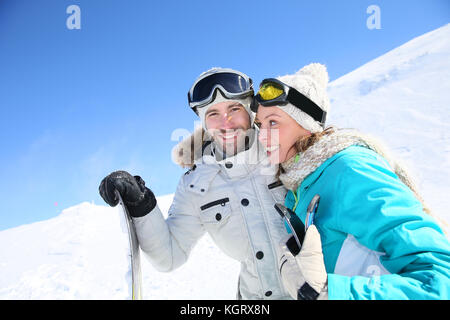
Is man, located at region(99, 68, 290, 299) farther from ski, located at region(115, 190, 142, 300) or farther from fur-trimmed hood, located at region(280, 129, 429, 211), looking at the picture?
fur-trimmed hood, located at region(280, 129, 429, 211)

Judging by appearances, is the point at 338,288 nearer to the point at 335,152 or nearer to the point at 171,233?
the point at 335,152

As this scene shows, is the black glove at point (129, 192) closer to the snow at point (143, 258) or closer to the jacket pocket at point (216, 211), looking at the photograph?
the snow at point (143, 258)

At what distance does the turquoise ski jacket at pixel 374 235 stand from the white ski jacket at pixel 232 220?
2.33ft

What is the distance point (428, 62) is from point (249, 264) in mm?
32254

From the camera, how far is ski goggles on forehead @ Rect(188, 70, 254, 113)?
2.83 meters

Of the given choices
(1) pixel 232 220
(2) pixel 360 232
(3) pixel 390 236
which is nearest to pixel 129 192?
(1) pixel 232 220

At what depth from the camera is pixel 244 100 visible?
2.86 m

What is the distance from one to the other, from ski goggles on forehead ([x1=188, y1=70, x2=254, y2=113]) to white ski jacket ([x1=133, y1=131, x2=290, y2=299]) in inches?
19.6

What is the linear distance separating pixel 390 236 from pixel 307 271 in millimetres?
411

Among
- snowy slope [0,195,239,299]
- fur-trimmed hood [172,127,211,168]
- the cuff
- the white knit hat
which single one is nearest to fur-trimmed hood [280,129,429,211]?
the white knit hat

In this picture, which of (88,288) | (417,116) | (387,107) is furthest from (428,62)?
(88,288)

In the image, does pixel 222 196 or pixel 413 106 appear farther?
pixel 413 106

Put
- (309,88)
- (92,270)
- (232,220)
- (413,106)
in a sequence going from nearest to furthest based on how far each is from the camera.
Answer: (309,88) < (232,220) < (92,270) < (413,106)

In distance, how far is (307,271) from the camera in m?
1.42
